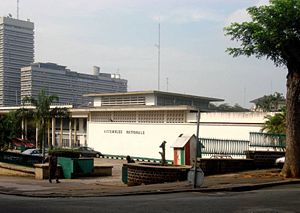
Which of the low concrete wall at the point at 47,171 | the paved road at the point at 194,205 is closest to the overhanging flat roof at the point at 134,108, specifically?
the low concrete wall at the point at 47,171

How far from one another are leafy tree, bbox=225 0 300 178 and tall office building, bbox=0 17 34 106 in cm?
10405

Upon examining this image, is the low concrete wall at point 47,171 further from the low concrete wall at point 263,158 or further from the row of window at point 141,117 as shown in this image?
the row of window at point 141,117

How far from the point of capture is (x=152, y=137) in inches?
2154

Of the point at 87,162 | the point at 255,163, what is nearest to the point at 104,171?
the point at 87,162

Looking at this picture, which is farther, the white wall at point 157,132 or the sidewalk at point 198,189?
the white wall at point 157,132

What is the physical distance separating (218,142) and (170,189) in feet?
33.5

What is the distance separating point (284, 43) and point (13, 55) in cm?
11407

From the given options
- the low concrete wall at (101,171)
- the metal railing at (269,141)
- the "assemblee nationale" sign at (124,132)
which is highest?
the metal railing at (269,141)

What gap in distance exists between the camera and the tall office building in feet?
389

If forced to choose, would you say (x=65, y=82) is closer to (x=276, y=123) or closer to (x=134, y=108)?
(x=134, y=108)

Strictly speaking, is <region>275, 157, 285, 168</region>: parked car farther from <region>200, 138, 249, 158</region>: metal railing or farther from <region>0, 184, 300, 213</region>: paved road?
<region>0, 184, 300, 213</region>: paved road

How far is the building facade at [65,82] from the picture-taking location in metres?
117

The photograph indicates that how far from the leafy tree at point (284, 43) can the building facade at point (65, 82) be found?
87120mm

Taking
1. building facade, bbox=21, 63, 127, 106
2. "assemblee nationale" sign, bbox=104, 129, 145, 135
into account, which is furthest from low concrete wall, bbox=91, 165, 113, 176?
building facade, bbox=21, 63, 127, 106
